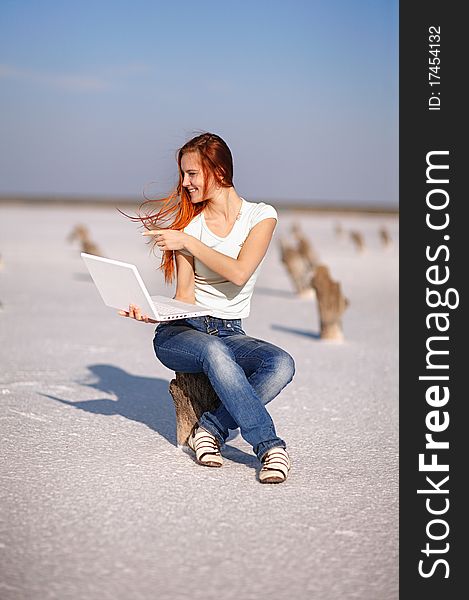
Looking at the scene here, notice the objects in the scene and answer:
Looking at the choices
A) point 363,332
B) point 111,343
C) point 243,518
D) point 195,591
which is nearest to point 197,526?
point 243,518

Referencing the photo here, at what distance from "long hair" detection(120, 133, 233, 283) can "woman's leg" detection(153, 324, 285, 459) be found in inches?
19.1

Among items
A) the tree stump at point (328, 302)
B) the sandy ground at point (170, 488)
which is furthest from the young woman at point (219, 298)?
the tree stump at point (328, 302)

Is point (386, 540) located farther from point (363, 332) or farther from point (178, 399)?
point (363, 332)

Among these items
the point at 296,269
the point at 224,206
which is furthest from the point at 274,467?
the point at 296,269

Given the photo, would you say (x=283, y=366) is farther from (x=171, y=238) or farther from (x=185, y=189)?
(x=185, y=189)

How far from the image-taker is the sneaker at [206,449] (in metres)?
4.38

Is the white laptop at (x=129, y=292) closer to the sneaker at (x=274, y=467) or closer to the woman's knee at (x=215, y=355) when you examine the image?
the woman's knee at (x=215, y=355)

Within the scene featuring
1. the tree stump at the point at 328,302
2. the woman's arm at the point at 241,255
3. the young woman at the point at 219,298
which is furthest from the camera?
the tree stump at the point at 328,302

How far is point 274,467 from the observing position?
163 inches

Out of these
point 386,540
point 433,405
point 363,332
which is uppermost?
point 363,332

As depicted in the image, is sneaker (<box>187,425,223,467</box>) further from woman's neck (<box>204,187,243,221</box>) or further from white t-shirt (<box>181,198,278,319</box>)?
woman's neck (<box>204,187,243,221</box>)

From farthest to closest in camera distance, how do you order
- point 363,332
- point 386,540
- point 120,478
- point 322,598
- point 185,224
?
point 363,332
point 185,224
point 120,478
point 386,540
point 322,598

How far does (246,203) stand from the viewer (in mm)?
4680

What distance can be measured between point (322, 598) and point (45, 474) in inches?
68.4
